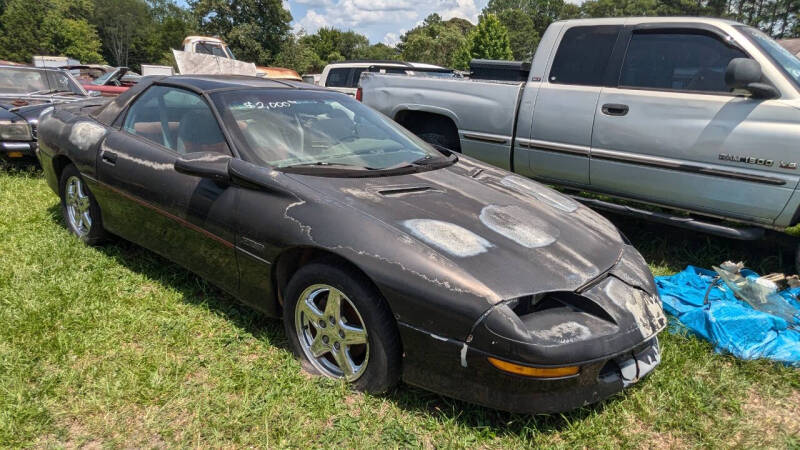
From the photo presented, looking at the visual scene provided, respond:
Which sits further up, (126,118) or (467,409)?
(126,118)

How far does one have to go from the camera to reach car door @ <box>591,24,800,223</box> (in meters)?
3.50

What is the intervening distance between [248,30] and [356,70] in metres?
35.2

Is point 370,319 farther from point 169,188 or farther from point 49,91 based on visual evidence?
point 49,91

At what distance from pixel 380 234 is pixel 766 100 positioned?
3.16m

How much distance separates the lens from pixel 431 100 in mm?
5148

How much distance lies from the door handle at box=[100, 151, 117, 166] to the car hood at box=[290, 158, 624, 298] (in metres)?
1.58

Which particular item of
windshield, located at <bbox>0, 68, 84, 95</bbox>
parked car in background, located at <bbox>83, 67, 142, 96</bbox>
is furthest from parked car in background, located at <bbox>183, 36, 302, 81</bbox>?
windshield, located at <bbox>0, 68, 84, 95</bbox>

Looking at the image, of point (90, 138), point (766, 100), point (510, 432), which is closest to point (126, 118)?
point (90, 138)

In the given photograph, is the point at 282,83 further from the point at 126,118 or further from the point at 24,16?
the point at 24,16

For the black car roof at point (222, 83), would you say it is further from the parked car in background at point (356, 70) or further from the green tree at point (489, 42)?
the green tree at point (489, 42)

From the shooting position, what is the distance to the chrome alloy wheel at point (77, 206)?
372 cm

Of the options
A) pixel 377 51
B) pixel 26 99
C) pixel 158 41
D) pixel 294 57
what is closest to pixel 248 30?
pixel 294 57

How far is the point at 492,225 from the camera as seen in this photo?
235 centimetres

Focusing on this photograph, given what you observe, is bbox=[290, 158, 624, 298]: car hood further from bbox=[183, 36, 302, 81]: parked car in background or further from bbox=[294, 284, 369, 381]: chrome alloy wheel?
bbox=[183, 36, 302, 81]: parked car in background
